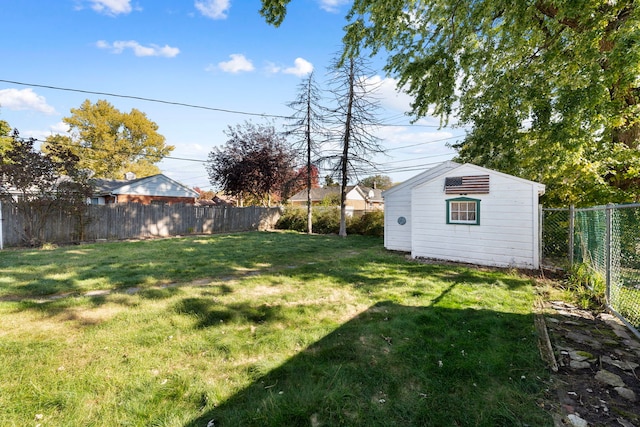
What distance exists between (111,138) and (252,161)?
22.2m

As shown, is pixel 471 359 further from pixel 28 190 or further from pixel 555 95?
pixel 28 190

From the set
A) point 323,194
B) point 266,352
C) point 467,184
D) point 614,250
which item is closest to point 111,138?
point 323,194

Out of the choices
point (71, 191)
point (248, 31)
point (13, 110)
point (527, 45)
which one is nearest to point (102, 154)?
point (13, 110)

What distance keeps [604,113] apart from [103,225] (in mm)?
16813

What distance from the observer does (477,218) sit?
765 cm

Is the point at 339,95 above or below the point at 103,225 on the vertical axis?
above

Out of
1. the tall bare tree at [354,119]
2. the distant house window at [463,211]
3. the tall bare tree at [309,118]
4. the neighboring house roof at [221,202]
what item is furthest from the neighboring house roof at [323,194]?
the distant house window at [463,211]

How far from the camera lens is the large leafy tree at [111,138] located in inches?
1172

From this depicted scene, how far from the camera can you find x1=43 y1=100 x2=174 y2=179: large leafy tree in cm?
2978

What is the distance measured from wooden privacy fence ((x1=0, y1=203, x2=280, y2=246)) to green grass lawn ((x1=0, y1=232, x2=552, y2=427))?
6364 mm

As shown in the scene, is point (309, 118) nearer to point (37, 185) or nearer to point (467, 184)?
point (467, 184)

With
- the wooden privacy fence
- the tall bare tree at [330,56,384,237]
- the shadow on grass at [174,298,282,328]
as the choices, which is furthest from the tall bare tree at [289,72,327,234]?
the shadow on grass at [174,298,282,328]

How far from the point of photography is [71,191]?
1046 cm

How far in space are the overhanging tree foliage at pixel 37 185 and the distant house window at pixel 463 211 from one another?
41.4 feet
